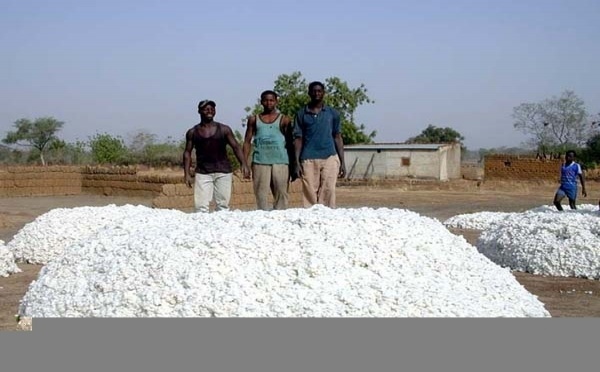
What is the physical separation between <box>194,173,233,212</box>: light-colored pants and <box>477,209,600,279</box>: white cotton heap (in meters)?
3.34

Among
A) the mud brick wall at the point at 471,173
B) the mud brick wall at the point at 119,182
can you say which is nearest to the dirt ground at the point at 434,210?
the mud brick wall at the point at 119,182

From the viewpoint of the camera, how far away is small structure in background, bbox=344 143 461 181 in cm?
3838

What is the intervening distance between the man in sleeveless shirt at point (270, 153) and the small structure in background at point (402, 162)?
3033 centimetres

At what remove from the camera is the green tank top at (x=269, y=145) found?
26.7 feet

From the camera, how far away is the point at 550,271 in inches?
360

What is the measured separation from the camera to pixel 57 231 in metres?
10.5

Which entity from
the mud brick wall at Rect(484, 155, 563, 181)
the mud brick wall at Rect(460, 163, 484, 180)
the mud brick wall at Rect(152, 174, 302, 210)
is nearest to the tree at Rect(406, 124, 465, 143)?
the mud brick wall at Rect(460, 163, 484, 180)

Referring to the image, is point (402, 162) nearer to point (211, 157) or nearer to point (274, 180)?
point (211, 157)

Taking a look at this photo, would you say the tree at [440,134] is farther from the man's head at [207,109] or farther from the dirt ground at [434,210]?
the man's head at [207,109]

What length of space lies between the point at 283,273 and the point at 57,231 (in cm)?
609

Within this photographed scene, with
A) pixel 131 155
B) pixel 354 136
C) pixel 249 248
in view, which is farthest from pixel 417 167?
pixel 249 248

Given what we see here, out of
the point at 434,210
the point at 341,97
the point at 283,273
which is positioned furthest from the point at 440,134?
the point at 283,273
